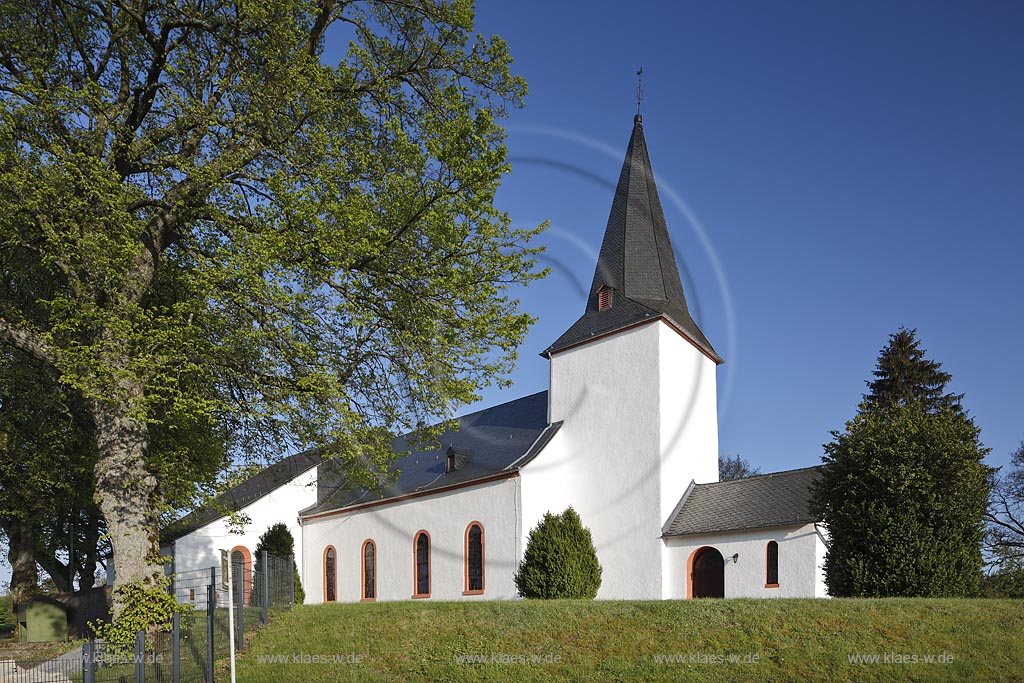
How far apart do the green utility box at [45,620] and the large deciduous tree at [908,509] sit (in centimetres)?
2011

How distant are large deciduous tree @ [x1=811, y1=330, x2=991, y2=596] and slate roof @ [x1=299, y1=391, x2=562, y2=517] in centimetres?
1306

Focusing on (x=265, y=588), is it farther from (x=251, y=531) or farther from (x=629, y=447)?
(x=251, y=531)

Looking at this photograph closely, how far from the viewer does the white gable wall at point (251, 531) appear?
38.5 m

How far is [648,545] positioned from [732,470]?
61.0m

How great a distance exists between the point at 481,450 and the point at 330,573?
1155 cm

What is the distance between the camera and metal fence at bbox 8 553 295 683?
12992mm

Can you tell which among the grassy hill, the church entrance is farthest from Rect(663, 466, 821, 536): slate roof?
the grassy hill

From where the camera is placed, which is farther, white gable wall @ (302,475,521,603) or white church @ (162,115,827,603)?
white gable wall @ (302,475,521,603)

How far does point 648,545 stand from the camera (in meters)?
27.1

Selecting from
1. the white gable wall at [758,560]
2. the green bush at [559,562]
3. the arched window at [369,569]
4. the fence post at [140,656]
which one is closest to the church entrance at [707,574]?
the white gable wall at [758,560]

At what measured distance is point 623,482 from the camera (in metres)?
28.5

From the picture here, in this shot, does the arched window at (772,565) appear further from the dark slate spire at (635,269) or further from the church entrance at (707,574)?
the dark slate spire at (635,269)

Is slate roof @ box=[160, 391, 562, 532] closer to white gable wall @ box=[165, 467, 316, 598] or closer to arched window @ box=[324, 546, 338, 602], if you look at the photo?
white gable wall @ box=[165, 467, 316, 598]

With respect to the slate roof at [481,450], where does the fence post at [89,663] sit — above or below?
below
